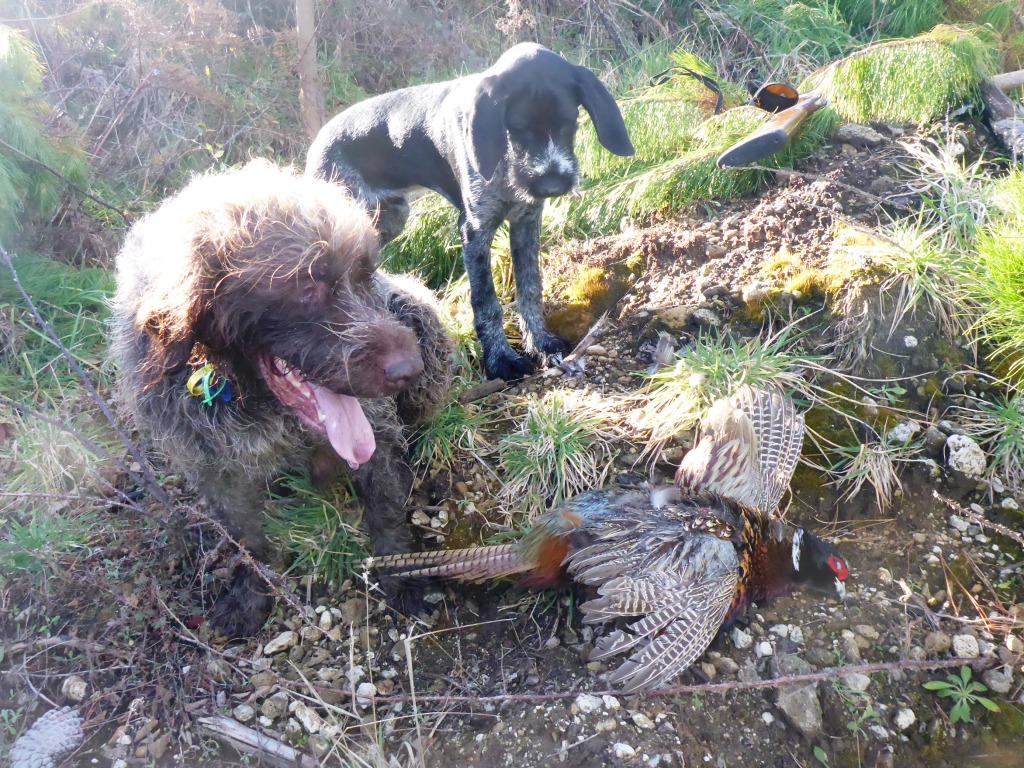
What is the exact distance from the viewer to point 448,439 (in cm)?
326

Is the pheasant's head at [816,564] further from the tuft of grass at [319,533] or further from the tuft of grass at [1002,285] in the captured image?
the tuft of grass at [319,533]

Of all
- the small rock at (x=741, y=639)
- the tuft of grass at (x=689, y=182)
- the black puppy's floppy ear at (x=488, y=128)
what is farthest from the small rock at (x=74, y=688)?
the tuft of grass at (x=689, y=182)

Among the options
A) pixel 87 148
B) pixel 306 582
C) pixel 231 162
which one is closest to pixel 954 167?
pixel 306 582

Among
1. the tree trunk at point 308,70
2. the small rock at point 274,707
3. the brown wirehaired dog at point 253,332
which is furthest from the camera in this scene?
the tree trunk at point 308,70

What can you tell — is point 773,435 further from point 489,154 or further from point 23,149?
point 23,149

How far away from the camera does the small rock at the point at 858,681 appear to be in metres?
2.44

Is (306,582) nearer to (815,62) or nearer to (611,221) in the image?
(611,221)

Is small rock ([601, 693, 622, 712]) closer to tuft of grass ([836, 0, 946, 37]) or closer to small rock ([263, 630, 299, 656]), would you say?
small rock ([263, 630, 299, 656])

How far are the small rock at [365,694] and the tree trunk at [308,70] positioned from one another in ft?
Result: 12.8

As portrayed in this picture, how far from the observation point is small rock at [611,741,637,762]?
227 centimetres

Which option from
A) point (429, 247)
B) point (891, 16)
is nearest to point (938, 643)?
point (429, 247)

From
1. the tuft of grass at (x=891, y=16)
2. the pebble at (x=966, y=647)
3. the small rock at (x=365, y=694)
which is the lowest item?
the pebble at (x=966, y=647)

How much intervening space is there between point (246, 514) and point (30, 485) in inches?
47.6

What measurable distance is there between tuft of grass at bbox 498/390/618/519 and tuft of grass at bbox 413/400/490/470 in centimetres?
13
